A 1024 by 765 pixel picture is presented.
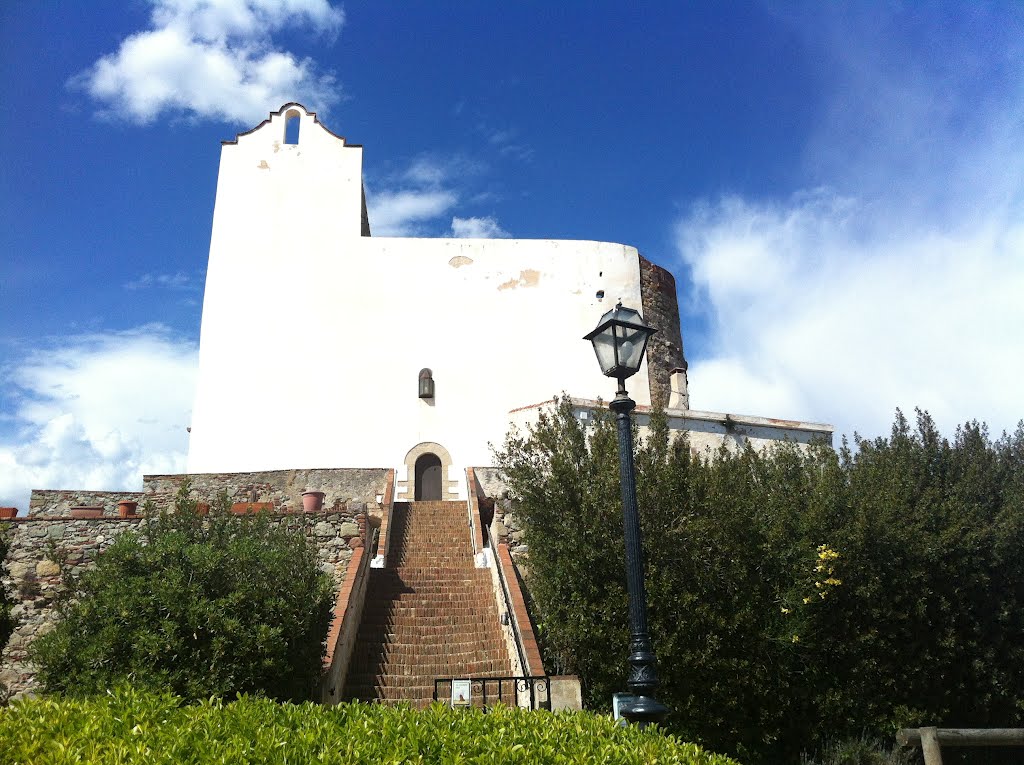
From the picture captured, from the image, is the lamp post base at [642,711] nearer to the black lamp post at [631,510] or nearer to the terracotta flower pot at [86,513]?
the black lamp post at [631,510]

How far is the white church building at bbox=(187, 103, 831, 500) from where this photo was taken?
20500 millimetres

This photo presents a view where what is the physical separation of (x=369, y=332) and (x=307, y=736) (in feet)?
60.0

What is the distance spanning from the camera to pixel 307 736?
3.75 metres

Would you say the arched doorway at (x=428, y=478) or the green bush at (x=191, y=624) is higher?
the arched doorway at (x=428, y=478)

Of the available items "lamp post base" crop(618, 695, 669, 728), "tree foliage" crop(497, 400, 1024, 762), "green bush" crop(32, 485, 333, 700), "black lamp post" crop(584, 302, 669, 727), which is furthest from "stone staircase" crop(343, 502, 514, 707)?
"lamp post base" crop(618, 695, 669, 728)

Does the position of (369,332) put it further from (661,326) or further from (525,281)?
(661,326)

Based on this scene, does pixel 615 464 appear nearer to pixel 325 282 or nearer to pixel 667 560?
pixel 667 560

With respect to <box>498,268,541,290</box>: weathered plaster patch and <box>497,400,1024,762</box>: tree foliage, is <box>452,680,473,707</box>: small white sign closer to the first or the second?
<box>497,400,1024,762</box>: tree foliage

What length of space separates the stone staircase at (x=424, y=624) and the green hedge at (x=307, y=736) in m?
5.82

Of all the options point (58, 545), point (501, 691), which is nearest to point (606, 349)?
point (501, 691)

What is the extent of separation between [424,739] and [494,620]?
835 cm

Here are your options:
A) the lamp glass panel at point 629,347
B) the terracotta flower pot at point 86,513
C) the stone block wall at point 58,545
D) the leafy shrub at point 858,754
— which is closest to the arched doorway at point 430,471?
the stone block wall at point 58,545

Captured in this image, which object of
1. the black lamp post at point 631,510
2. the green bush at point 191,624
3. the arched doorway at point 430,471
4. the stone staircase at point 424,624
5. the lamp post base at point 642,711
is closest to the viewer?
the lamp post base at point 642,711

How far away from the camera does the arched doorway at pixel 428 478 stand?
66.4 feet
